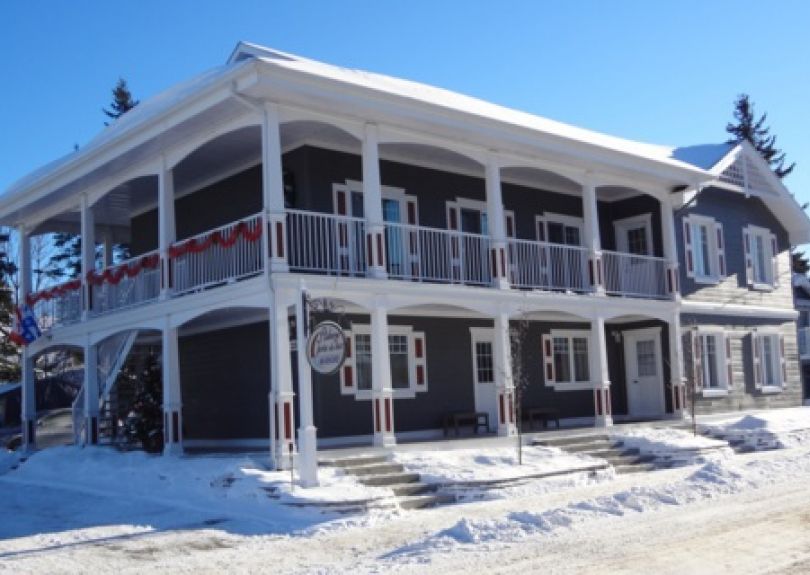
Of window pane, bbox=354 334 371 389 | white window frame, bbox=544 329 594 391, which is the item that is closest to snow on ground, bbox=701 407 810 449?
white window frame, bbox=544 329 594 391

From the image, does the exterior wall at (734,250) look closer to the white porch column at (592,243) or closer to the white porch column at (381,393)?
the white porch column at (592,243)

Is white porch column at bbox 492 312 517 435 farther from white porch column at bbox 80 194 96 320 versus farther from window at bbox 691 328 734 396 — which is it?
white porch column at bbox 80 194 96 320

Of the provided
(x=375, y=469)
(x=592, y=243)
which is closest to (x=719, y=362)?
(x=592, y=243)

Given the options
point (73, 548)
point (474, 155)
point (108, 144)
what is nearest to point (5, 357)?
point (108, 144)

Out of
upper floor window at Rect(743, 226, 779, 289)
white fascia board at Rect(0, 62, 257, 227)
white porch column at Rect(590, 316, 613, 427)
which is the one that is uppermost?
white fascia board at Rect(0, 62, 257, 227)

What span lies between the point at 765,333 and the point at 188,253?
17.1 metres

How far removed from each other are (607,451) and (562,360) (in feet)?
16.4

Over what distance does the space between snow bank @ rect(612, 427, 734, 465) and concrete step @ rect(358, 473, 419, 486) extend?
19.0 ft

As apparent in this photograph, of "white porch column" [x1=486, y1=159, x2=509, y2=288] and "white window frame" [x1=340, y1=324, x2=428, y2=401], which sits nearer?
"white window frame" [x1=340, y1=324, x2=428, y2=401]

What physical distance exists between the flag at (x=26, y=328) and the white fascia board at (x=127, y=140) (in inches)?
90.4

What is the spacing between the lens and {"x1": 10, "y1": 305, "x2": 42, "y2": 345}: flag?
21391mm

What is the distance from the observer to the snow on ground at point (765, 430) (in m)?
20.8

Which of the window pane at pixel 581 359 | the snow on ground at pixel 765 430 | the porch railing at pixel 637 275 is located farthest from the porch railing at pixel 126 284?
the snow on ground at pixel 765 430

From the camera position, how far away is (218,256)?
1712cm
